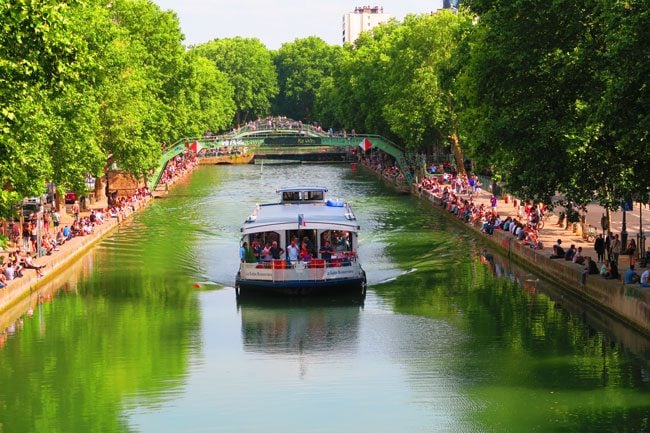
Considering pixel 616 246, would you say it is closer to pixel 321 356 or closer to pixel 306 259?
pixel 306 259

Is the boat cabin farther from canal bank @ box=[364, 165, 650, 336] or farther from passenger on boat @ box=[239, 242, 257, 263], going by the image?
canal bank @ box=[364, 165, 650, 336]

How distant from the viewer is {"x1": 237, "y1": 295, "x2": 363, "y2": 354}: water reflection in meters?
40.8

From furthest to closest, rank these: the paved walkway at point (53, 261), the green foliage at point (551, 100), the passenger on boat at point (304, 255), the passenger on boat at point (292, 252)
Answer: the passenger on boat at point (304, 255) < the passenger on boat at point (292, 252) < the paved walkway at point (53, 261) < the green foliage at point (551, 100)

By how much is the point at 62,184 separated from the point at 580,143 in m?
26.3

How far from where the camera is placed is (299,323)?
4431cm

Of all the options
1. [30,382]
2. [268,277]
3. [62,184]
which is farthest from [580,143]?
[62,184]

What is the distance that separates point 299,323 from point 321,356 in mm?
5251

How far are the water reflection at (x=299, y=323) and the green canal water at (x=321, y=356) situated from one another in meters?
0.10

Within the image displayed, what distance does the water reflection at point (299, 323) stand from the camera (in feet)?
134

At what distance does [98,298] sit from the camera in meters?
50.6

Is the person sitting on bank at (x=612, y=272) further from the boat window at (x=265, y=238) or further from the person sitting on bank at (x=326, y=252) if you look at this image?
the boat window at (x=265, y=238)

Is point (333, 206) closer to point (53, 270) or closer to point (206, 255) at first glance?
point (206, 255)

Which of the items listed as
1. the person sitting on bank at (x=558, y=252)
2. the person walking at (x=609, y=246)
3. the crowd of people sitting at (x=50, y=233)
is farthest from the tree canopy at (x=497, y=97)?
the crowd of people sitting at (x=50, y=233)

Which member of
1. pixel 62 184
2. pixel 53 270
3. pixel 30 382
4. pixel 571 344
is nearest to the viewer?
pixel 30 382
